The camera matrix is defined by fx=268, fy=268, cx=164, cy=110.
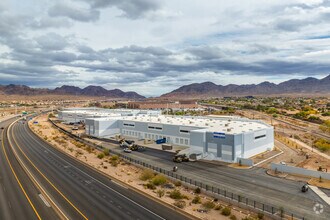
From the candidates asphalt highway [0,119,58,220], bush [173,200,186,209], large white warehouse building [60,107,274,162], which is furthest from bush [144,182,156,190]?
large white warehouse building [60,107,274,162]

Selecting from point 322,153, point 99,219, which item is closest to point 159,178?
point 99,219

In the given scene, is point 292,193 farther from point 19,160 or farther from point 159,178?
point 19,160

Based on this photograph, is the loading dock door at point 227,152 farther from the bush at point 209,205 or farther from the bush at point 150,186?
the bush at point 209,205

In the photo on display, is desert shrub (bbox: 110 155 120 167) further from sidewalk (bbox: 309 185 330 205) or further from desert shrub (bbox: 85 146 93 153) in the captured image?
sidewalk (bbox: 309 185 330 205)

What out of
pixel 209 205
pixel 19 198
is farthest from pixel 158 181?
pixel 19 198

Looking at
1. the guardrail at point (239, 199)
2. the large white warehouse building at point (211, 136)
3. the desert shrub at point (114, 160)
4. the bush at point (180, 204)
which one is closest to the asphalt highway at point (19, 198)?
the bush at point (180, 204)

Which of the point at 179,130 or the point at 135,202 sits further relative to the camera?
the point at 179,130

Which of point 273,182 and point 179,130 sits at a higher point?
point 179,130

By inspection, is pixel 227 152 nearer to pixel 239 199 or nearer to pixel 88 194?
pixel 239 199
